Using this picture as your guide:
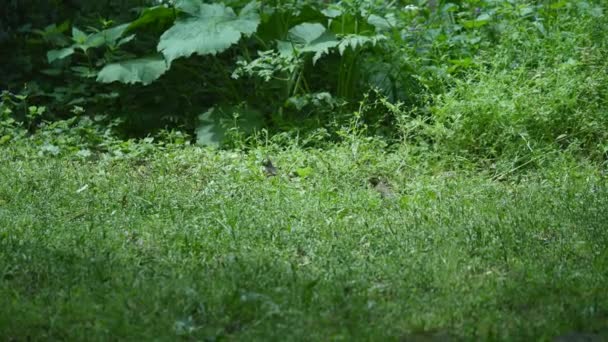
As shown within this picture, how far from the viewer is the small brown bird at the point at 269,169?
5.81m

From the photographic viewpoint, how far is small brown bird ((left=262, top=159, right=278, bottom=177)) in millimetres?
5812

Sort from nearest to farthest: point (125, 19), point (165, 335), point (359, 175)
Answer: point (165, 335), point (359, 175), point (125, 19)

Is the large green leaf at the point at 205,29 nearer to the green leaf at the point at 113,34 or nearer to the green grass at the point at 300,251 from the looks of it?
the green leaf at the point at 113,34

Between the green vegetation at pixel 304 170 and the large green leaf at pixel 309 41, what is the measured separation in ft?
0.08

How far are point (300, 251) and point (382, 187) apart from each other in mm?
1553

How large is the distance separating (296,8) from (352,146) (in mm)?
1625

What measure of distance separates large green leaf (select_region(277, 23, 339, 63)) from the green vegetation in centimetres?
2

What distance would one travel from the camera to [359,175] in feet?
18.6

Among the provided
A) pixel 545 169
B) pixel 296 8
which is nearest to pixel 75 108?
pixel 296 8

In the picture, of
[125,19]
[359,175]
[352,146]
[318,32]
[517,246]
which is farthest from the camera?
[125,19]

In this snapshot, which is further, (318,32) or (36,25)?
(36,25)

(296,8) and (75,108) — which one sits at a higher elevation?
(296,8)

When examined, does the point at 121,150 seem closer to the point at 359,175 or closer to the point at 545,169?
the point at 359,175

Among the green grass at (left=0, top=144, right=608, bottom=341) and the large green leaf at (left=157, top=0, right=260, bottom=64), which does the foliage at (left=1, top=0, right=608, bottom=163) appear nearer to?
the large green leaf at (left=157, top=0, right=260, bottom=64)
